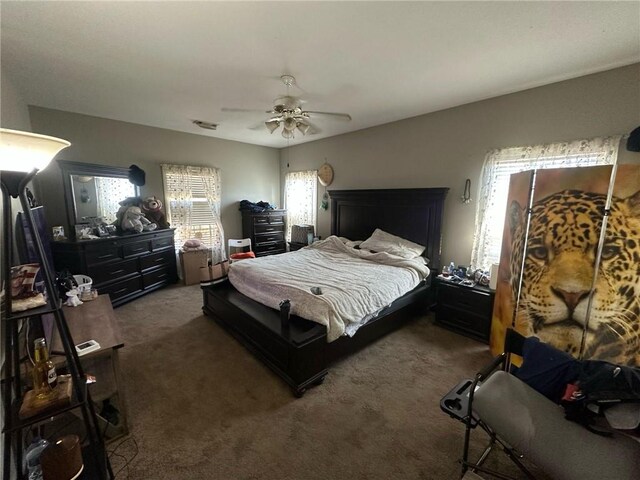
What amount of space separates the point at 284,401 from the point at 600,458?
177 centimetres

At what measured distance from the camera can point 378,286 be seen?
2701 mm

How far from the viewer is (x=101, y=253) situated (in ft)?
11.4

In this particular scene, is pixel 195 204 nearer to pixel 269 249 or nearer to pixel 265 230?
pixel 265 230

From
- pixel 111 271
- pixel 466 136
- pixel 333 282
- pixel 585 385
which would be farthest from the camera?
pixel 111 271

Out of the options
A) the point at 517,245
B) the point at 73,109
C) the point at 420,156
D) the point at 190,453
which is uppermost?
the point at 73,109

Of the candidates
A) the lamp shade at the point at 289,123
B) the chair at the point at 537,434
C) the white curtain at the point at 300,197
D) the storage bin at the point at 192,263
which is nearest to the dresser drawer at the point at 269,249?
the white curtain at the point at 300,197

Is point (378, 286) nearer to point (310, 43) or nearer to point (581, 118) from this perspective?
point (310, 43)

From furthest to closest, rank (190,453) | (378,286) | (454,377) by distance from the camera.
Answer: (378,286), (454,377), (190,453)

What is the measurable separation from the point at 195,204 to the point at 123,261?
162cm

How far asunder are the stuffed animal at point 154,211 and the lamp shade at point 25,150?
11.4ft

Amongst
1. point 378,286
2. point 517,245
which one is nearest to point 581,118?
point 517,245

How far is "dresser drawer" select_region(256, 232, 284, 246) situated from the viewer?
5508 mm

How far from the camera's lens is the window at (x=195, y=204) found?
463cm

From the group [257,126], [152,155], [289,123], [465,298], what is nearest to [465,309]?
[465,298]
